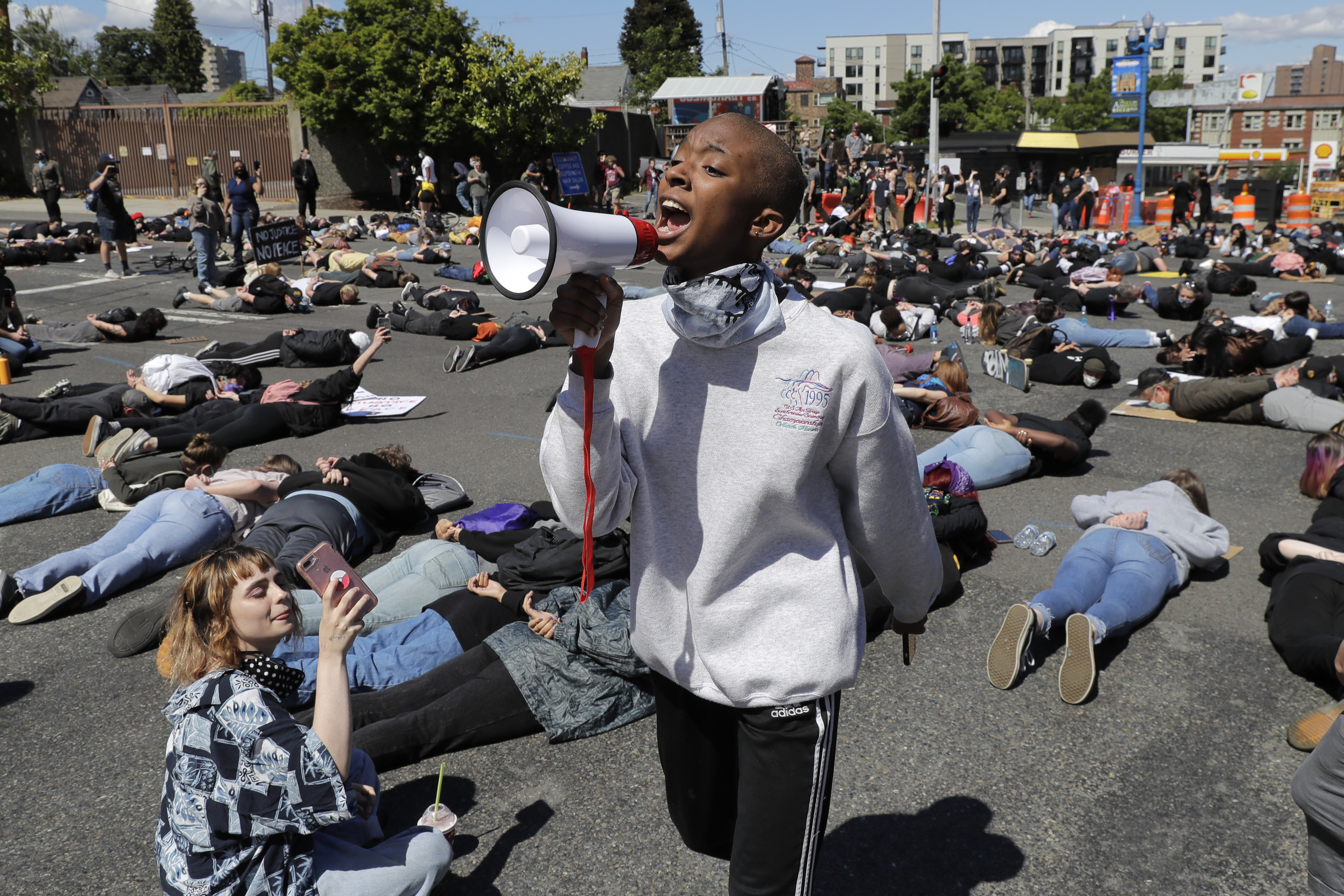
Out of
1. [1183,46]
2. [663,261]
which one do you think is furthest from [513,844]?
[1183,46]

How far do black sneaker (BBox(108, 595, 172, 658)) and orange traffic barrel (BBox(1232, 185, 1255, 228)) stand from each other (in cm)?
2809

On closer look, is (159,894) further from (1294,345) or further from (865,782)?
(1294,345)

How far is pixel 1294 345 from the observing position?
10.3 metres

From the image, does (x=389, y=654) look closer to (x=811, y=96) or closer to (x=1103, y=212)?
(x=1103, y=212)

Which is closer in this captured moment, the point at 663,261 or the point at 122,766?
the point at 663,261

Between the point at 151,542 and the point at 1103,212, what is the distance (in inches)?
1088

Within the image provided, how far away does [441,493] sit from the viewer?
6.62 m

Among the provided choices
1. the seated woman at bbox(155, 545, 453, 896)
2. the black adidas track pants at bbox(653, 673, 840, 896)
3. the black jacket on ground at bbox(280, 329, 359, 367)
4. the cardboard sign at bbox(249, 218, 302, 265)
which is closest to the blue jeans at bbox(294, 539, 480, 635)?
the seated woman at bbox(155, 545, 453, 896)

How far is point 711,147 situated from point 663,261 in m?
0.23

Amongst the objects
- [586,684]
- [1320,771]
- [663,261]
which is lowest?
[586,684]

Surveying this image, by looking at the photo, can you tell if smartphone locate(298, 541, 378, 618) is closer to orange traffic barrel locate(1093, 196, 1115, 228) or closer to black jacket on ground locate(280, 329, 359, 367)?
black jacket on ground locate(280, 329, 359, 367)

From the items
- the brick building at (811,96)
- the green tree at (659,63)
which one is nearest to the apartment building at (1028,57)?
the brick building at (811,96)

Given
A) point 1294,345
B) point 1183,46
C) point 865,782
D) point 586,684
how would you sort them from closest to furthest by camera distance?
point 865,782 < point 586,684 < point 1294,345 < point 1183,46

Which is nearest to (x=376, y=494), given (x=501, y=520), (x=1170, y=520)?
(x=501, y=520)
